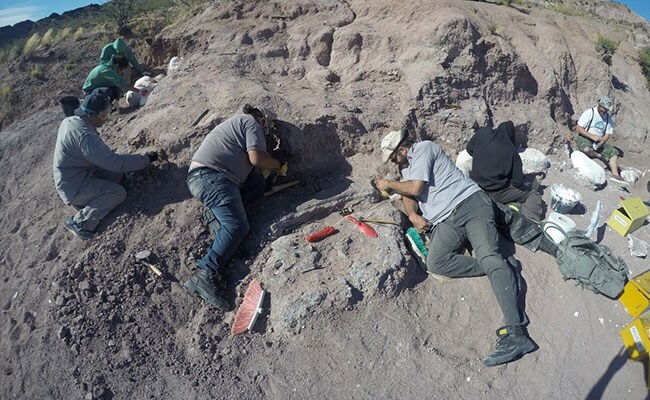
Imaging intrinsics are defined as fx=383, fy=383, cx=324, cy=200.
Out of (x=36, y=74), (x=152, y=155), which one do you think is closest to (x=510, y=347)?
(x=152, y=155)

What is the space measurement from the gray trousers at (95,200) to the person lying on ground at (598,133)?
264 inches

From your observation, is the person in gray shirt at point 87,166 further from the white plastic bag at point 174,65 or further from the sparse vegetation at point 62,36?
the sparse vegetation at point 62,36

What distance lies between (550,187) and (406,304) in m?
3.08

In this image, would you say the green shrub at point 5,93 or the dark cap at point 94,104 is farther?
the green shrub at point 5,93

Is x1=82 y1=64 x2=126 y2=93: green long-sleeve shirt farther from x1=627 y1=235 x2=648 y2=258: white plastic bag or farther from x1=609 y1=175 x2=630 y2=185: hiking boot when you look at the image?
x1=609 y1=175 x2=630 y2=185: hiking boot

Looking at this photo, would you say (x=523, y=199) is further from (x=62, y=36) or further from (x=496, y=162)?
(x=62, y=36)

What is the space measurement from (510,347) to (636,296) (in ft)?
4.81

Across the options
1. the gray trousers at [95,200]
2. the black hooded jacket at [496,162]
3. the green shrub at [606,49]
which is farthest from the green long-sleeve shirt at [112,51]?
the green shrub at [606,49]

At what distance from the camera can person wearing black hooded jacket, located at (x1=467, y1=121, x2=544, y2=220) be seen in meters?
4.56

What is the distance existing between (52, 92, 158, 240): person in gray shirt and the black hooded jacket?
3.90 meters

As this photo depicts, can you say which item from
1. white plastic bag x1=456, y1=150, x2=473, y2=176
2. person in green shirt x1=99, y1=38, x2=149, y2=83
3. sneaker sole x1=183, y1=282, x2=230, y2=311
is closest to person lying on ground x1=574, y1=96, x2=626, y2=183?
white plastic bag x1=456, y1=150, x2=473, y2=176

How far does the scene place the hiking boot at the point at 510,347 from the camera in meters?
3.23

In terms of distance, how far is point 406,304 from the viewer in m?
3.63

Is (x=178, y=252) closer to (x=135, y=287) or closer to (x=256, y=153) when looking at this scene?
(x=135, y=287)
